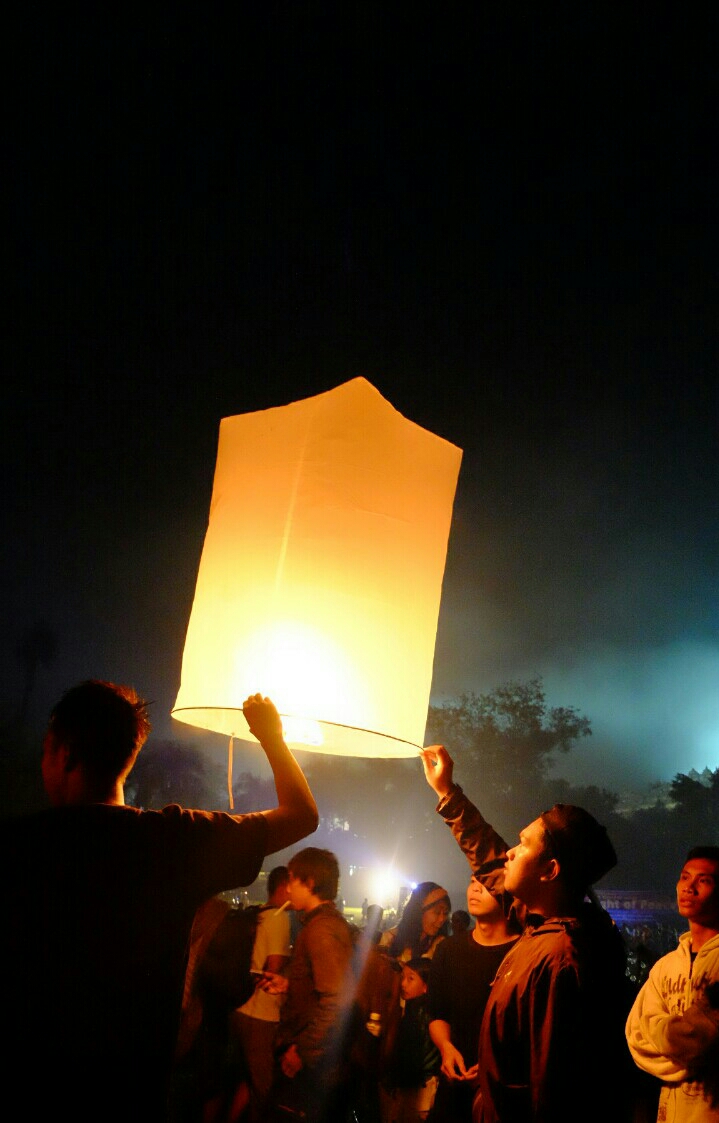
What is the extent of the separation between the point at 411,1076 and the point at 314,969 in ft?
4.48

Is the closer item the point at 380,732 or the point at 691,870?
the point at 380,732

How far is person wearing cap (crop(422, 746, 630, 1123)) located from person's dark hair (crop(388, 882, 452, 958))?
13.2ft

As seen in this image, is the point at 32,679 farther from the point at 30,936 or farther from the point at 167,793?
the point at 30,936

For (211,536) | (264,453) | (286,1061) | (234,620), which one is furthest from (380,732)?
(286,1061)

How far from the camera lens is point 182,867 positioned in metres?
1.68

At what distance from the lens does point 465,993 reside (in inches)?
134

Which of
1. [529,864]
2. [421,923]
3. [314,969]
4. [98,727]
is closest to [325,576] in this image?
[98,727]

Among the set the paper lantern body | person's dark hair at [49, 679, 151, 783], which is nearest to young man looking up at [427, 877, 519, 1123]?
the paper lantern body

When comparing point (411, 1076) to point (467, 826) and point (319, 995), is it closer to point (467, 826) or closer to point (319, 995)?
point (319, 995)

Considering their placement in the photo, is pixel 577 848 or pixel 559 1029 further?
pixel 577 848

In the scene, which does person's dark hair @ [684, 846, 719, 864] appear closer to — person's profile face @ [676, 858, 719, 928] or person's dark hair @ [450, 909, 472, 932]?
person's profile face @ [676, 858, 719, 928]

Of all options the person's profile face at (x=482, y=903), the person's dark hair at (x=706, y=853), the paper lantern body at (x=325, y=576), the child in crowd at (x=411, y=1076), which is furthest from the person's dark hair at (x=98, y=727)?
the child in crowd at (x=411, y=1076)

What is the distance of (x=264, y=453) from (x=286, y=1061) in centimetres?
346

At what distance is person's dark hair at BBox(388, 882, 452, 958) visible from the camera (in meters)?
6.02
